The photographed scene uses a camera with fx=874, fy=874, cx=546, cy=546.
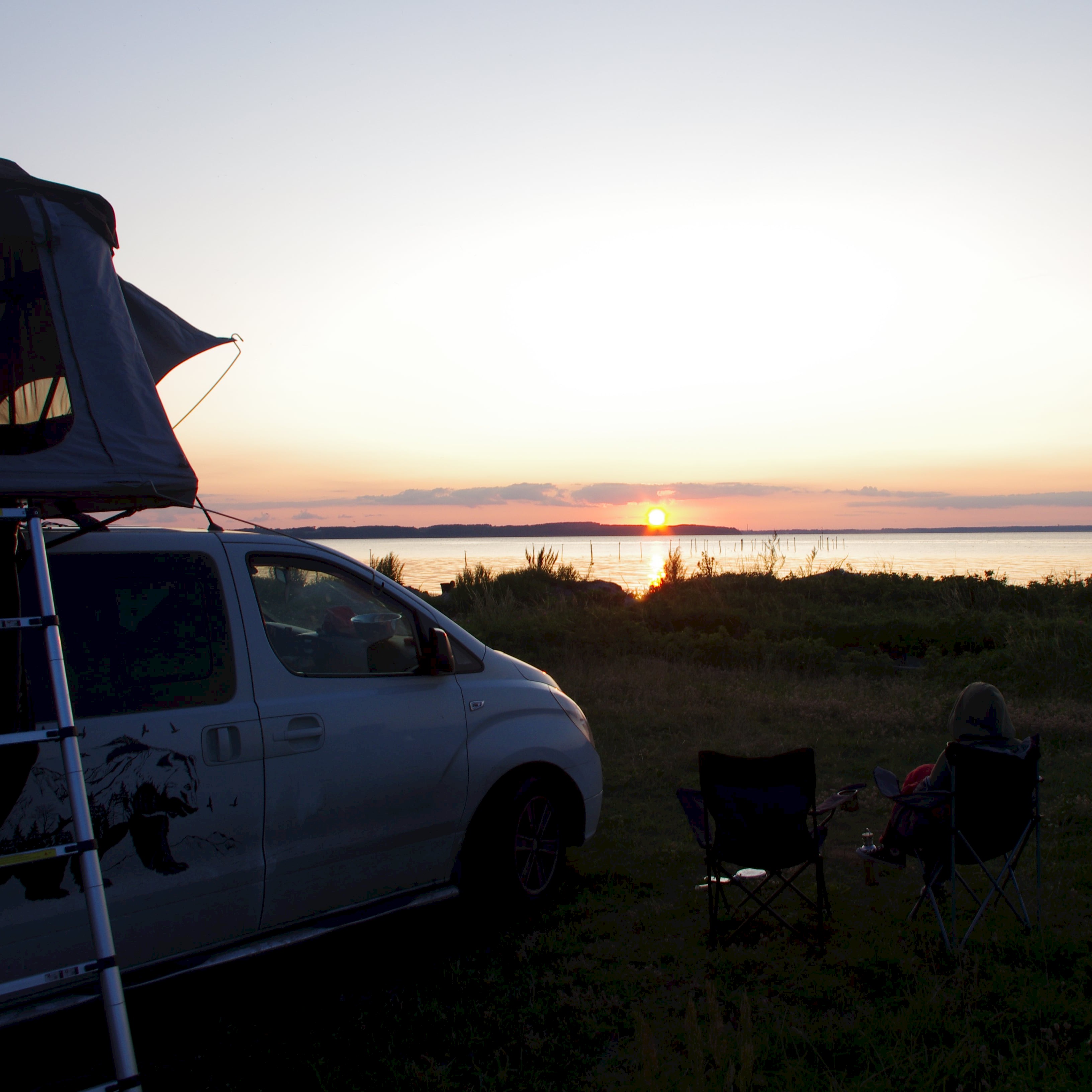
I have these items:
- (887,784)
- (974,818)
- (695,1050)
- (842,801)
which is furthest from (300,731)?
(974,818)

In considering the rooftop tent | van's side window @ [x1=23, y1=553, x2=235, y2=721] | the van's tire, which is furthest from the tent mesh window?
the van's tire

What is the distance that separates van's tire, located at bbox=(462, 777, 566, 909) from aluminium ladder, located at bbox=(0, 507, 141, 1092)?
209cm

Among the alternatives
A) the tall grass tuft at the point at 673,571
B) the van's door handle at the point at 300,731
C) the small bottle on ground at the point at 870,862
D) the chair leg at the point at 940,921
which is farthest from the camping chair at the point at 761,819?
the tall grass tuft at the point at 673,571

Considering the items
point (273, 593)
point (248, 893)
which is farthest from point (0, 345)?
point (248, 893)

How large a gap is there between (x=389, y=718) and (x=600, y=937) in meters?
1.61

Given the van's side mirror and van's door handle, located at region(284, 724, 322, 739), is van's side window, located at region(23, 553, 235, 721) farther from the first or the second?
the van's side mirror

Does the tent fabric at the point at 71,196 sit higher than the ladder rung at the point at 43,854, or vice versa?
the tent fabric at the point at 71,196

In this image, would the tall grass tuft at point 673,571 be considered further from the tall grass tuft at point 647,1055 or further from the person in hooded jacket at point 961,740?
the tall grass tuft at point 647,1055

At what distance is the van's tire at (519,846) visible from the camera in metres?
4.54

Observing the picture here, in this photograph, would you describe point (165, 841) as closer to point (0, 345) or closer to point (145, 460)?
point (145, 460)

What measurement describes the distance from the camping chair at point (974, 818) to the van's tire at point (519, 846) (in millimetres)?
1770

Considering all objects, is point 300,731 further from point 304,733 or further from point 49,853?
point 49,853

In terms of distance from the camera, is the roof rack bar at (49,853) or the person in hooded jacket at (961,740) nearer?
the roof rack bar at (49,853)

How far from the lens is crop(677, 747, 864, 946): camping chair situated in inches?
168
